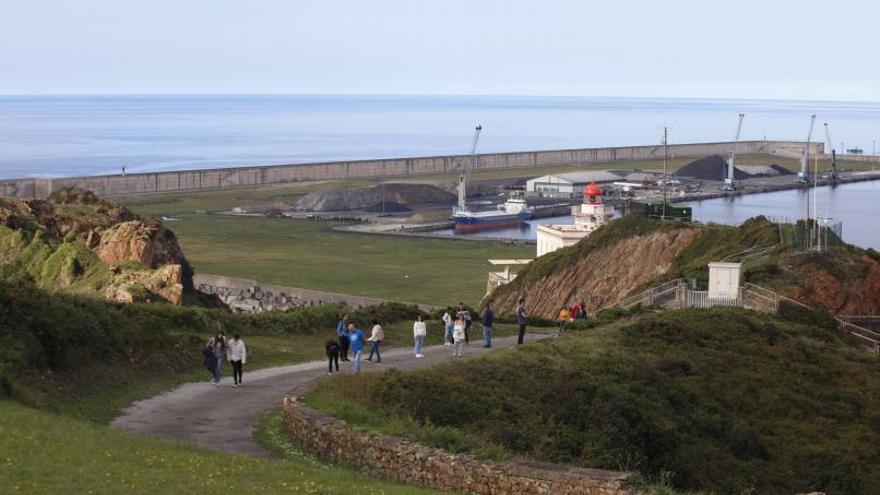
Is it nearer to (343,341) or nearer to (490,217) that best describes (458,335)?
(343,341)

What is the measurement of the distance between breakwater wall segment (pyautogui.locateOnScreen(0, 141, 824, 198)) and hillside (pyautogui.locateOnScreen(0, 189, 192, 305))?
6075 cm

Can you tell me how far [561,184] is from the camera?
430 feet

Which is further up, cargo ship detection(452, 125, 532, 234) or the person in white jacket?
the person in white jacket

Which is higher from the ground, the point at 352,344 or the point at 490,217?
the point at 352,344

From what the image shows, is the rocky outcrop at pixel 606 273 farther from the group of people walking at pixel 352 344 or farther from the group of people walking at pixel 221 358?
the group of people walking at pixel 221 358

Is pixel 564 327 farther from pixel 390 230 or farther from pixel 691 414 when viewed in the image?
pixel 390 230

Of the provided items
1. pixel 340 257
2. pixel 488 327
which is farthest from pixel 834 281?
pixel 340 257

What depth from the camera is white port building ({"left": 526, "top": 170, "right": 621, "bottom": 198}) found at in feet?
424

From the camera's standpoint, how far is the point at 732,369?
22.9 metres

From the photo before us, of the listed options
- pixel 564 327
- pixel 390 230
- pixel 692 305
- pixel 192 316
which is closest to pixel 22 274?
pixel 192 316

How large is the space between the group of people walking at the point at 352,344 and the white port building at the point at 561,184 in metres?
101

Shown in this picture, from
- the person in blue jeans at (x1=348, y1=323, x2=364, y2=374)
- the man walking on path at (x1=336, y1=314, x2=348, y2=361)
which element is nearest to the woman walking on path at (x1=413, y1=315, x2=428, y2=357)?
the man walking on path at (x1=336, y1=314, x2=348, y2=361)

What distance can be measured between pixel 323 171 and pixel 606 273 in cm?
10829

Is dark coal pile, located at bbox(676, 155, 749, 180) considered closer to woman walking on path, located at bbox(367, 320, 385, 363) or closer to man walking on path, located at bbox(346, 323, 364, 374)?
woman walking on path, located at bbox(367, 320, 385, 363)
